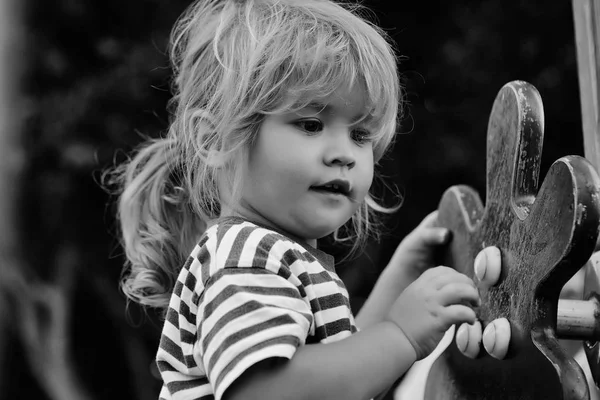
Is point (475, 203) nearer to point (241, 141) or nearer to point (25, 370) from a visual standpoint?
point (241, 141)

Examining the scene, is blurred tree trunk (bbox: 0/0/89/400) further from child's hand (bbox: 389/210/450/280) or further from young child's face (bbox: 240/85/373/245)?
young child's face (bbox: 240/85/373/245)

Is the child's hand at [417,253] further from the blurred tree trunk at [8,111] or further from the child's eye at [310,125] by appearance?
the blurred tree trunk at [8,111]

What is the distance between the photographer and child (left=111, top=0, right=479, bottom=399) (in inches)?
30.0

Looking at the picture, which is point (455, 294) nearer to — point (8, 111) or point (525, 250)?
point (525, 250)

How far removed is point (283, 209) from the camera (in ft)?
2.97

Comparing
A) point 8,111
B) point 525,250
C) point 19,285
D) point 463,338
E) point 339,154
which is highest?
point 8,111

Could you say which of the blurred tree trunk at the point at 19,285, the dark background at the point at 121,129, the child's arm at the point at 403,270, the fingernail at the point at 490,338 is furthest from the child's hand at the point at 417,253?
the blurred tree trunk at the point at 19,285

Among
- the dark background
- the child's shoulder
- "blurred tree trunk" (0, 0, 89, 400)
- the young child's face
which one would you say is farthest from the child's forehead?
"blurred tree trunk" (0, 0, 89, 400)

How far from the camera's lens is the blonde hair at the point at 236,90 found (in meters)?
0.91

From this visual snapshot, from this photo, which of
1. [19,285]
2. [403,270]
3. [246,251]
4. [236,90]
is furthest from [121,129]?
[246,251]

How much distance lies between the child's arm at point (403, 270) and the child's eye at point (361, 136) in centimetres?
28

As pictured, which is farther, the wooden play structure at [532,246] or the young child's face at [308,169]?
the young child's face at [308,169]

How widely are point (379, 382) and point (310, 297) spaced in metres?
0.12

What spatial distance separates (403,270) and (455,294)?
396mm
